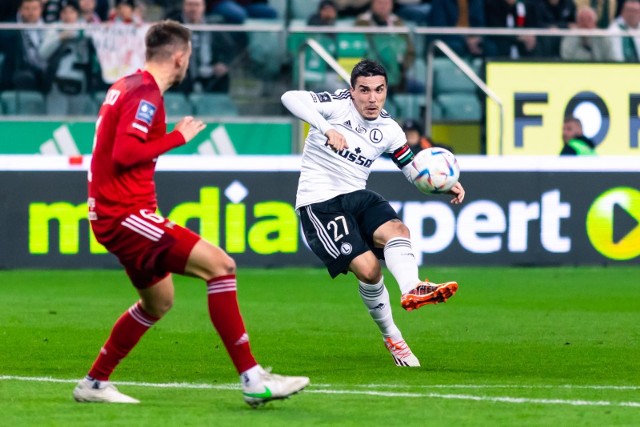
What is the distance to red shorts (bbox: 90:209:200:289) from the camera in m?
7.09

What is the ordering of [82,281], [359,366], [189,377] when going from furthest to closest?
[82,281]
[359,366]
[189,377]

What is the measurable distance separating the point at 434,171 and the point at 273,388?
3086 millimetres

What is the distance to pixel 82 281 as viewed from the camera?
50.8ft

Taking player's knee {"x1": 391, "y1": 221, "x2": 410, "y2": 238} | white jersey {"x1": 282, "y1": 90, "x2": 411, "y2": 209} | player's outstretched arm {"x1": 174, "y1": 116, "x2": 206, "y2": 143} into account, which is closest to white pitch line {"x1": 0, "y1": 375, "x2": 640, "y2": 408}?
player's knee {"x1": 391, "y1": 221, "x2": 410, "y2": 238}

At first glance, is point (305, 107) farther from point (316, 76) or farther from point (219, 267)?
point (316, 76)

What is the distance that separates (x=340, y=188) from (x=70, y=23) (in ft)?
31.2

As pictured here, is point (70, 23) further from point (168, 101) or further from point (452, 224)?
point (452, 224)

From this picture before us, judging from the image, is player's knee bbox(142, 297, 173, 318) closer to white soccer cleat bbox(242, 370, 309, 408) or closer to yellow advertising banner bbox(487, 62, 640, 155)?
white soccer cleat bbox(242, 370, 309, 408)

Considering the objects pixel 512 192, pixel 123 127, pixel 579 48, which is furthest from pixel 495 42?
pixel 123 127

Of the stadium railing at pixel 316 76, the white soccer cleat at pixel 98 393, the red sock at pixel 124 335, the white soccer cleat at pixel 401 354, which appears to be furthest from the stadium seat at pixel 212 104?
→ the white soccer cleat at pixel 98 393

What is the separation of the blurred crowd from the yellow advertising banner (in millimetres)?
189

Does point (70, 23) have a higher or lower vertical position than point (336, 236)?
higher

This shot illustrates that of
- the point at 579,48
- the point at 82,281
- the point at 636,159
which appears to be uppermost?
the point at 579,48

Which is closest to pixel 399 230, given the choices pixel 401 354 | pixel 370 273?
pixel 370 273
